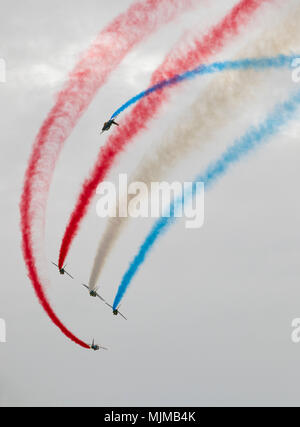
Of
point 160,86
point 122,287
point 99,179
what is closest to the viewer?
point 160,86

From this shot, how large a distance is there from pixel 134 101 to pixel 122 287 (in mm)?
14352

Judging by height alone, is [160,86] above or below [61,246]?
above

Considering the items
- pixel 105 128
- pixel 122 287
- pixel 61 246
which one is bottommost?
pixel 122 287

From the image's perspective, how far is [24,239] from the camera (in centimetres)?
4481

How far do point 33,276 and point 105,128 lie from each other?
13.3 meters
